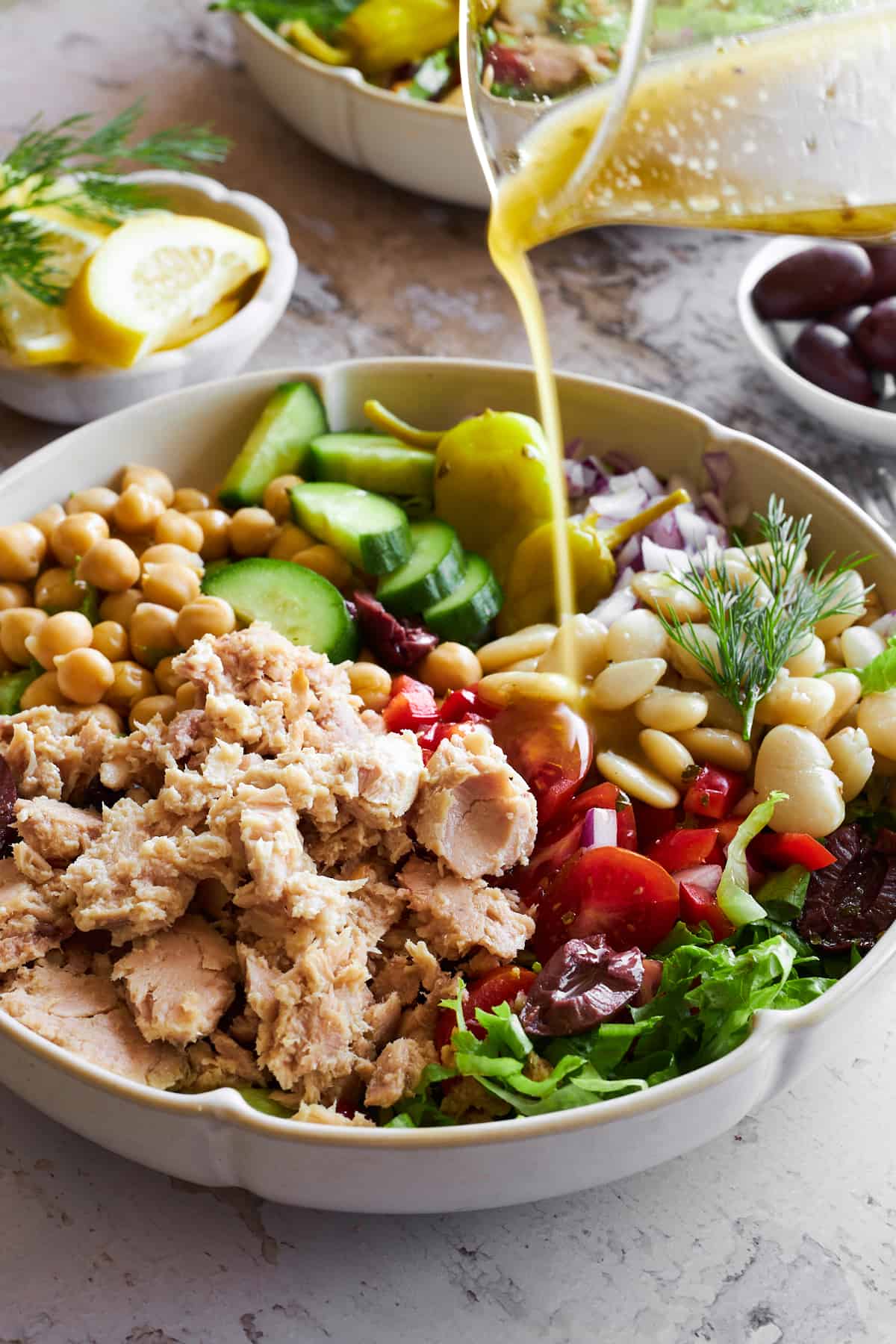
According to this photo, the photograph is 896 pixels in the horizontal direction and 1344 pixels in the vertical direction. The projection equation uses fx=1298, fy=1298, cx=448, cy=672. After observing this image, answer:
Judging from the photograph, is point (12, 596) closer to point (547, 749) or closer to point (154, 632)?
point (154, 632)

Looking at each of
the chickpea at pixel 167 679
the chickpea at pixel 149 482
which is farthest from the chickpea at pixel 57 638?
the chickpea at pixel 149 482

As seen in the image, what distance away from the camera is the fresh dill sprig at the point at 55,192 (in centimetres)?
250

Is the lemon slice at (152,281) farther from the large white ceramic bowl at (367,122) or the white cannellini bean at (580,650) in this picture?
the white cannellini bean at (580,650)

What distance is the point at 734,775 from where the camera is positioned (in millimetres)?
1925

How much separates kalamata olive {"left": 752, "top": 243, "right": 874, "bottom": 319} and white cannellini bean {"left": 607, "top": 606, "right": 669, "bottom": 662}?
1.09 meters

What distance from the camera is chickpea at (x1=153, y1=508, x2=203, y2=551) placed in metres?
2.28

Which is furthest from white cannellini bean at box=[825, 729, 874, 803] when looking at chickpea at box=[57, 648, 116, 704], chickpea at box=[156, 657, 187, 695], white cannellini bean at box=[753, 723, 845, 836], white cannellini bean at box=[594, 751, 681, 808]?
chickpea at box=[57, 648, 116, 704]

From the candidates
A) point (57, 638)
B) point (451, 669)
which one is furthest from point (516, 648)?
point (57, 638)

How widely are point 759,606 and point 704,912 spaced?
53cm

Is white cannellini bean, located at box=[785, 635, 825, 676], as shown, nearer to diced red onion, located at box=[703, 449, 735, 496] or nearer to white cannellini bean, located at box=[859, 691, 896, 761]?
white cannellini bean, located at box=[859, 691, 896, 761]

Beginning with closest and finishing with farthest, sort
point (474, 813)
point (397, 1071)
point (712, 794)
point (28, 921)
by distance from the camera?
point (397, 1071) → point (28, 921) → point (474, 813) → point (712, 794)

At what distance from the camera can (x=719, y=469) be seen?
236 cm

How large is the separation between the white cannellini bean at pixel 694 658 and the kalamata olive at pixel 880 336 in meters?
0.97

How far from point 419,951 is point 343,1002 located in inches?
4.8
